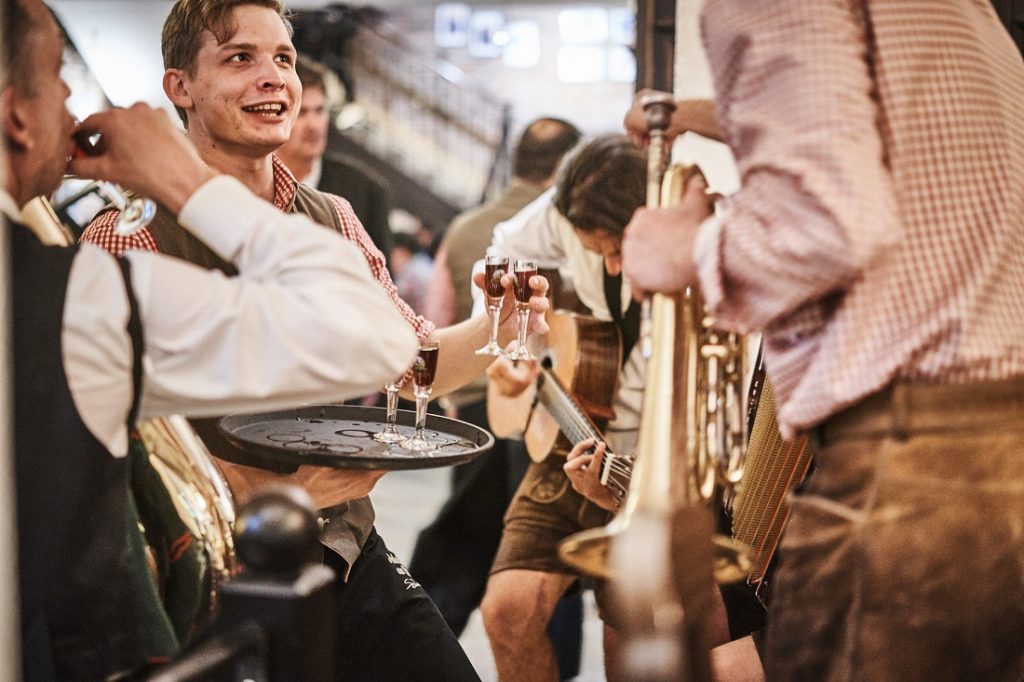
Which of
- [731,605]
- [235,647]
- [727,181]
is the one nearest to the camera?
[235,647]

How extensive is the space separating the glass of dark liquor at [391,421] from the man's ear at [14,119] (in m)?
0.95

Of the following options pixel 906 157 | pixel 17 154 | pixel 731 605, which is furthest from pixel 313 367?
pixel 731 605

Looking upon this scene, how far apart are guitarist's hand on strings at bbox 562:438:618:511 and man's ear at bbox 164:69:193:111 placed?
1.30 metres

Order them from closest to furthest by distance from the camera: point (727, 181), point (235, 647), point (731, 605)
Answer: point (235, 647) → point (731, 605) → point (727, 181)

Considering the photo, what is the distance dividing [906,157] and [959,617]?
588 mm

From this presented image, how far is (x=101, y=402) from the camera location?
1335 mm

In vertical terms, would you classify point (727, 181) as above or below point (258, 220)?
below

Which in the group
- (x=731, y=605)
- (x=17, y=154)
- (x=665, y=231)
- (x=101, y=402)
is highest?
(x=17, y=154)

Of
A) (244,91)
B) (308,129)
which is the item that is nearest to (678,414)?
(244,91)

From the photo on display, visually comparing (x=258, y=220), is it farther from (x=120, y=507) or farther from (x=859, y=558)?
(x=859, y=558)

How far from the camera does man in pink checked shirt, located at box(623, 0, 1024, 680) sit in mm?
1304

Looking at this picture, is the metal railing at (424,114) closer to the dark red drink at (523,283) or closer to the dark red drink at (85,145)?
the dark red drink at (523,283)

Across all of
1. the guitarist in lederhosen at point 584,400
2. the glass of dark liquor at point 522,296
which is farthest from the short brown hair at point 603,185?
the glass of dark liquor at point 522,296

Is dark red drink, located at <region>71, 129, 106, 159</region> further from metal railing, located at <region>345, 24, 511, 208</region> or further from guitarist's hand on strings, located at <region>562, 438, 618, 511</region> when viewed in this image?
metal railing, located at <region>345, 24, 511, 208</region>
